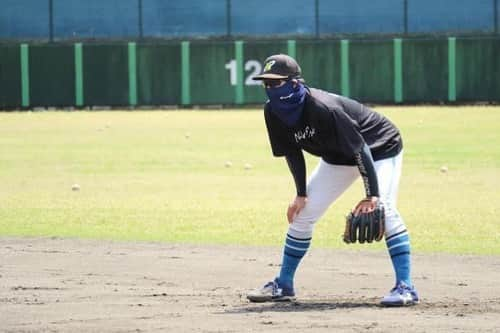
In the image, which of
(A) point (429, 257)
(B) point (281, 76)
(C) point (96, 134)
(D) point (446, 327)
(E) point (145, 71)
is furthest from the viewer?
(E) point (145, 71)

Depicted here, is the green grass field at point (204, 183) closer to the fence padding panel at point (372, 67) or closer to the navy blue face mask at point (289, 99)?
the navy blue face mask at point (289, 99)

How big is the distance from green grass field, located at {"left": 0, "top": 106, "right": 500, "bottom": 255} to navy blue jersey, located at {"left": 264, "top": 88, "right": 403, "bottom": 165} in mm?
3203

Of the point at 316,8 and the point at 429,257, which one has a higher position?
the point at 316,8

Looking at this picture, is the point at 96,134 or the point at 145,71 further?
the point at 145,71

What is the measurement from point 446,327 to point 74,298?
260 cm

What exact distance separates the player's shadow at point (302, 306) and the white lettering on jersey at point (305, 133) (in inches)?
41.5

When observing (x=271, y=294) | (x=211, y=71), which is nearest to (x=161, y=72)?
(x=211, y=71)

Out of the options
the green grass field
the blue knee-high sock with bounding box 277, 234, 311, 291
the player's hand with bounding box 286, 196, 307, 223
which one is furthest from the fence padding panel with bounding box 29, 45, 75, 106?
the player's hand with bounding box 286, 196, 307, 223

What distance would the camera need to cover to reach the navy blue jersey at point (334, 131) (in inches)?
318

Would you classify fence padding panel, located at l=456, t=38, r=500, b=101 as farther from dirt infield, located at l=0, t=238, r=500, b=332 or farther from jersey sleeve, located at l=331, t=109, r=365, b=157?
jersey sleeve, located at l=331, t=109, r=365, b=157

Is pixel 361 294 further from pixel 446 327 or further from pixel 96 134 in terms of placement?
pixel 96 134

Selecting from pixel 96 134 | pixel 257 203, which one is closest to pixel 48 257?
pixel 257 203

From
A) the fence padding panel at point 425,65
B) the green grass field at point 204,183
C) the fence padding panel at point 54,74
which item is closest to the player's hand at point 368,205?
the green grass field at point 204,183

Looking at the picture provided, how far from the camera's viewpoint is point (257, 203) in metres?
15.3
